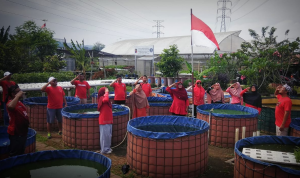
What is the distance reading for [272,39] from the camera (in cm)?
2253

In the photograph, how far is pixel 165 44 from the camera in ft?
111

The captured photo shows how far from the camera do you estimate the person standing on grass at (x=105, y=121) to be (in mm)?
6121

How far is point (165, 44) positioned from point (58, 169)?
30914mm

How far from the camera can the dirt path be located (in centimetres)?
520

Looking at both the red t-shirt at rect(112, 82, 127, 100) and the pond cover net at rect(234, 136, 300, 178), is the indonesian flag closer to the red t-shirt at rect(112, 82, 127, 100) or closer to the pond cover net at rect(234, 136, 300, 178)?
the red t-shirt at rect(112, 82, 127, 100)

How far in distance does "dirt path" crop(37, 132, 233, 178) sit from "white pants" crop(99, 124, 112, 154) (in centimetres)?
20

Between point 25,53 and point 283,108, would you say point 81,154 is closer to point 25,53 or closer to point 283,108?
point 283,108

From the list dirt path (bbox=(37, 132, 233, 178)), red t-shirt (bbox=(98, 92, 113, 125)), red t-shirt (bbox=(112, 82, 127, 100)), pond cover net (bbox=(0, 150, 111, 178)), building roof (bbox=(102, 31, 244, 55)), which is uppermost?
building roof (bbox=(102, 31, 244, 55))

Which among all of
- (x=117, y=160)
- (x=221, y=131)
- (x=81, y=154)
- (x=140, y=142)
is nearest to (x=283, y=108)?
(x=221, y=131)

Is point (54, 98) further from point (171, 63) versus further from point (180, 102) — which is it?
point (171, 63)

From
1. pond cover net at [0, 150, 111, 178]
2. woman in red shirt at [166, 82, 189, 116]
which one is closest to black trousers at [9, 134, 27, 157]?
pond cover net at [0, 150, 111, 178]


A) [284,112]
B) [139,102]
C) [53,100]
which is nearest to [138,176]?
[139,102]

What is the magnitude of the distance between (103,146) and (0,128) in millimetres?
2594

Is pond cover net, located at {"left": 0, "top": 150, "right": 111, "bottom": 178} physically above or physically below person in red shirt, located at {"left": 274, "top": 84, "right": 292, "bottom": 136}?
below
